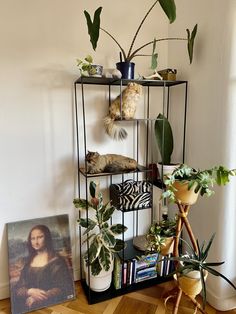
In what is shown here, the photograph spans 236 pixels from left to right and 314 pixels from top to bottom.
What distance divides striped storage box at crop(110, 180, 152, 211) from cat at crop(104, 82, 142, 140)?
361 millimetres

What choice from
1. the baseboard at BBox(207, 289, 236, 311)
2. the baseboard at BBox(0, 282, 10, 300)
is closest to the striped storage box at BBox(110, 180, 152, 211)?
the baseboard at BBox(207, 289, 236, 311)

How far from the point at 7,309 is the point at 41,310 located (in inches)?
9.0

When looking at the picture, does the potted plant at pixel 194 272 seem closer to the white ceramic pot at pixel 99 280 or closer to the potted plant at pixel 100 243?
the potted plant at pixel 100 243

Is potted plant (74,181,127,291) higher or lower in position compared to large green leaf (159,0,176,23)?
lower

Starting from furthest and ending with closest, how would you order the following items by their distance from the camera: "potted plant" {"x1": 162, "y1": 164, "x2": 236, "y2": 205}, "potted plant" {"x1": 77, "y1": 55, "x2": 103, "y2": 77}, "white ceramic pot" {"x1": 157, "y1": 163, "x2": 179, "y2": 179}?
"white ceramic pot" {"x1": 157, "y1": 163, "x2": 179, "y2": 179}
"potted plant" {"x1": 77, "y1": 55, "x2": 103, "y2": 77}
"potted plant" {"x1": 162, "y1": 164, "x2": 236, "y2": 205}

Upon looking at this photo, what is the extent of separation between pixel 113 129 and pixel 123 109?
0.17 m

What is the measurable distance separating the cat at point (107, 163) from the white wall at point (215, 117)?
485mm

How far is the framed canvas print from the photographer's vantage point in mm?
1608

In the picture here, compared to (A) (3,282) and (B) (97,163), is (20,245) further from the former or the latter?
(B) (97,163)

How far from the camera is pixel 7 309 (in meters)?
1.60

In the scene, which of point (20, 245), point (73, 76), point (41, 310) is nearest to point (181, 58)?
point (73, 76)

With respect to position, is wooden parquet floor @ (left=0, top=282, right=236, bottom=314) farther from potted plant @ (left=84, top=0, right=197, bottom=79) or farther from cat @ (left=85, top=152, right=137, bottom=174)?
potted plant @ (left=84, top=0, right=197, bottom=79)

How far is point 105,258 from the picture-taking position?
1558mm

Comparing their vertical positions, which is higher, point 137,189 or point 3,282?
point 137,189
